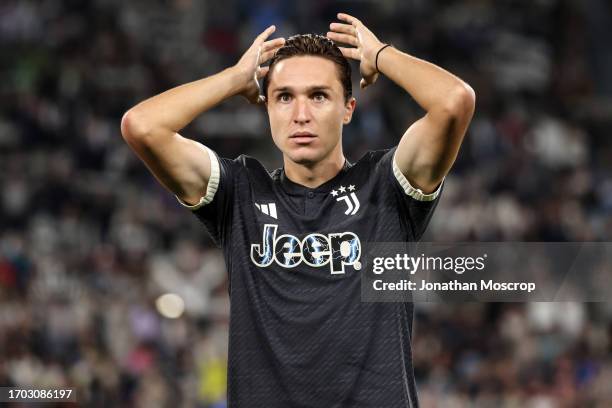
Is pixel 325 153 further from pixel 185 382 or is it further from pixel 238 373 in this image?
pixel 185 382

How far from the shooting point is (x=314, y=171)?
4.06 metres

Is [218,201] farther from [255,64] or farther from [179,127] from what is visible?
[255,64]

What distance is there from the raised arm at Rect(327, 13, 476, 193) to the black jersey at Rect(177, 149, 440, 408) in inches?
3.4

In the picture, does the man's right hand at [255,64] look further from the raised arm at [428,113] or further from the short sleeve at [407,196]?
the short sleeve at [407,196]

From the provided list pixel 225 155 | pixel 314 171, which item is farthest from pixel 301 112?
pixel 225 155

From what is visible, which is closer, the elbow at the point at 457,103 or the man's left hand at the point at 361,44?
the elbow at the point at 457,103

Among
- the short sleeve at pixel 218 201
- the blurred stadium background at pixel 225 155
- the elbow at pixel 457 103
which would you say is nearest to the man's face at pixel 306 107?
the short sleeve at pixel 218 201

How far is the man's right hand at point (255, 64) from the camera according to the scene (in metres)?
4.05

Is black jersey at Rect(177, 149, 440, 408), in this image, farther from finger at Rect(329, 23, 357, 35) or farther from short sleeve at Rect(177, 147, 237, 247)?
finger at Rect(329, 23, 357, 35)

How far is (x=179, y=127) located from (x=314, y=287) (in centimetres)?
75

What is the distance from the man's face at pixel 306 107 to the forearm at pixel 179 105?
0.53 feet

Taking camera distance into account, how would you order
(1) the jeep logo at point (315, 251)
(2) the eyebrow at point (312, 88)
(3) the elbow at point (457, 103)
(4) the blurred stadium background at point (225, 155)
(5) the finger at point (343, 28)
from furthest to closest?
1. (4) the blurred stadium background at point (225, 155)
2. (5) the finger at point (343, 28)
3. (2) the eyebrow at point (312, 88)
4. (1) the jeep logo at point (315, 251)
5. (3) the elbow at point (457, 103)

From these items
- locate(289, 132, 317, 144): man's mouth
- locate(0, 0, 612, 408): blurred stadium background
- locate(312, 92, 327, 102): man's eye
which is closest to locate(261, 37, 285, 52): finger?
locate(312, 92, 327, 102): man's eye

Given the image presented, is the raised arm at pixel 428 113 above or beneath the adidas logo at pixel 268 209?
above
